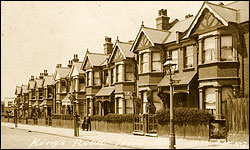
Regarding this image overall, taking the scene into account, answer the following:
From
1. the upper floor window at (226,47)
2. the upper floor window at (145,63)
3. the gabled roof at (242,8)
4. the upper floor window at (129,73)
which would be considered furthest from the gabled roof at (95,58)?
the upper floor window at (226,47)

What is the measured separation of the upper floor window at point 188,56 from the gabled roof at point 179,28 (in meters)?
2.07

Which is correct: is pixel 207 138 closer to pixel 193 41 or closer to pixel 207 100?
pixel 207 100

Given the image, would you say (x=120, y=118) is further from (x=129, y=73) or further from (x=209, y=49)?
(x=209, y=49)

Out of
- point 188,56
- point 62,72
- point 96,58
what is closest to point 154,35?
point 188,56

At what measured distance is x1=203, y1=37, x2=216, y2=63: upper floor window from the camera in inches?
899

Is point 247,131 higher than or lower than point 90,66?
lower

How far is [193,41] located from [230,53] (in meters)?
3.79

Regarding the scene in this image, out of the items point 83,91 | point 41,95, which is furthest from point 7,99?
point 83,91

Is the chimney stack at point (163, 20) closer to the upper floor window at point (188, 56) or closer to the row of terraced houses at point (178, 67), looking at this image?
the row of terraced houses at point (178, 67)

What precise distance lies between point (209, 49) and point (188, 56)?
123 inches

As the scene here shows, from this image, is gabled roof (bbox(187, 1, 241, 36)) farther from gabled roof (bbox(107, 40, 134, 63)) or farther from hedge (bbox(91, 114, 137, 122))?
gabled roof (bbox(107, 40, 134, 63))

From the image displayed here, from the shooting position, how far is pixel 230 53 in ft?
73.3

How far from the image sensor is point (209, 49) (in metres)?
23.2

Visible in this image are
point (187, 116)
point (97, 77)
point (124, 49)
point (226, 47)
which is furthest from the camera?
point (97, 77)
